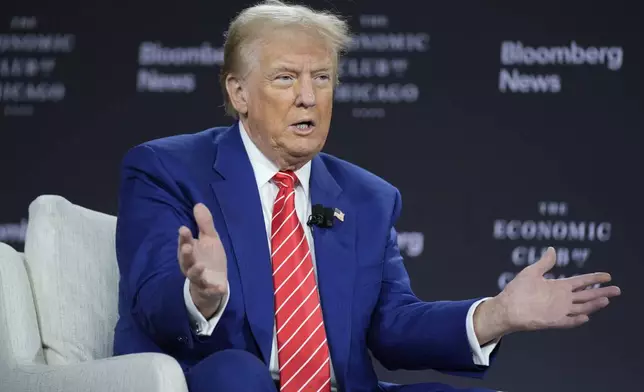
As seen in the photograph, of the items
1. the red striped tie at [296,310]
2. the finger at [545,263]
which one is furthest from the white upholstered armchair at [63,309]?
the finger at [545,263]

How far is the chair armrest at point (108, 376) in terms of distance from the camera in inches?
86.7

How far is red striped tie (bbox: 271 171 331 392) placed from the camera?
2582 millimetres

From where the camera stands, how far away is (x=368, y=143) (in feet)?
15.1

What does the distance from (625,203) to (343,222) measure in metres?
2.05

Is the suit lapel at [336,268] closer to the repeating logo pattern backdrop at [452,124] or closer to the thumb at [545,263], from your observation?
the thumb at [545,263]

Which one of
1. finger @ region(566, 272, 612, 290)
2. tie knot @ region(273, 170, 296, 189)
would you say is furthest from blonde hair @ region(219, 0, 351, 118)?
finger @ region(566, 272, 612, 290)

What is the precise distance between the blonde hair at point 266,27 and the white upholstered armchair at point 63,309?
1.78ft

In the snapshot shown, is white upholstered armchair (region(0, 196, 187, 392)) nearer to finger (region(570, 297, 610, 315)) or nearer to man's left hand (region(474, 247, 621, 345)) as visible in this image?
man's left hand (region(474, 247, 621, 345))

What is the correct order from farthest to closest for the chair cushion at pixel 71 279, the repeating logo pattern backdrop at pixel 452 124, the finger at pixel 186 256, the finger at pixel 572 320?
1. the repeating logo pattern backdrop at pixel 452 124
2. the chair cushion at pixel 71 279
3. the finger at pixel 572 320
4. the finger at pixel 186 256

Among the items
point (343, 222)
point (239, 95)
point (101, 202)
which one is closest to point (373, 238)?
point (343, 222)

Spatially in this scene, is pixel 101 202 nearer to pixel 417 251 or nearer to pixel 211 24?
pixel 211 24

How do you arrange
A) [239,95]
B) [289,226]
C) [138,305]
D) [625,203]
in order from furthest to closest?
[625,203] → [239,95] → [289,226] → [138,305]

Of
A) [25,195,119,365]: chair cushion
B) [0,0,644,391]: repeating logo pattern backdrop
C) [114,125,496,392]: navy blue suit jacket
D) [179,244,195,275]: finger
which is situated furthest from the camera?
[0,0,644,391]: repeating logo pattern backdrop

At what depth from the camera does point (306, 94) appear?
2764mm
